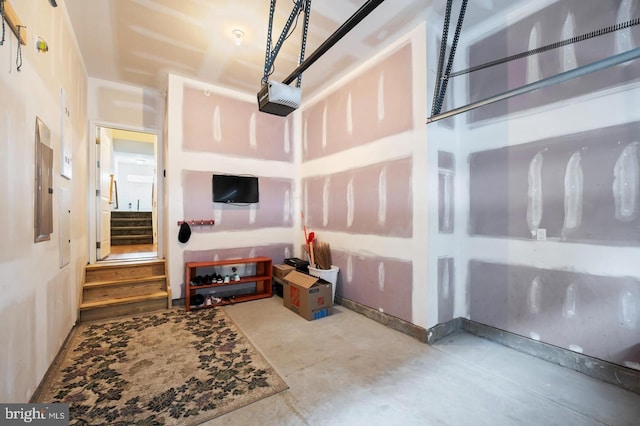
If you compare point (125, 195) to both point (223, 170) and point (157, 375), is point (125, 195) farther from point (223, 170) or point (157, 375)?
point (157, 375)

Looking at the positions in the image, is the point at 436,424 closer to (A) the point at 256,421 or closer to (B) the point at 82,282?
(A) the point at 256,421

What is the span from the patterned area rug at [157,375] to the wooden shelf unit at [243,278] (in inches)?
26.7

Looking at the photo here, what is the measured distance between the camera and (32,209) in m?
1.85

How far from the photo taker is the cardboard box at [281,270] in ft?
13.7

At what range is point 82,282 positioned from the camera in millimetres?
3521

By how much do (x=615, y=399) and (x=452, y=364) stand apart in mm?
1031

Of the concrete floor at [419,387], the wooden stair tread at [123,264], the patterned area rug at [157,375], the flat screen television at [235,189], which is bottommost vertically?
the concrete floor at [419,387]

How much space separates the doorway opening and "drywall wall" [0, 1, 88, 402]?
1.41 m

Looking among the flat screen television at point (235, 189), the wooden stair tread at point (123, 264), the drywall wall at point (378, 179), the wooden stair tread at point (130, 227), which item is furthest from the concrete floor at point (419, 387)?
the wooden stair tread at point (130, 227)

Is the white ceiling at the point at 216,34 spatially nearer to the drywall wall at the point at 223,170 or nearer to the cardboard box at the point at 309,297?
the drywall wall at the point at 223,170

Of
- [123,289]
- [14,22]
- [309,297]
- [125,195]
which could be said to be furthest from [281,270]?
[125,195]

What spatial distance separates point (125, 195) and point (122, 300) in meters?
9.38

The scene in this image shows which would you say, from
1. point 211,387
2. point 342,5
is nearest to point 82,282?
point 211,387

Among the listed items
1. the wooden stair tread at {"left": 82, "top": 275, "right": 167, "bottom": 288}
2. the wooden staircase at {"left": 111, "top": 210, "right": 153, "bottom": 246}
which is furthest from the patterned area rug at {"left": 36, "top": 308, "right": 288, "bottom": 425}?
the wooden staircase at {"left": 111, "top": 210, "right": 153, "bottom": 246}
